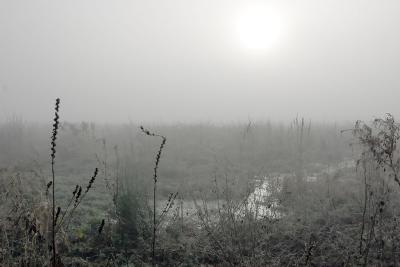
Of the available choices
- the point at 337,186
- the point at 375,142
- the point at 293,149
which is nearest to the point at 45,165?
the point at 293,149

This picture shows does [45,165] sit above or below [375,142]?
below

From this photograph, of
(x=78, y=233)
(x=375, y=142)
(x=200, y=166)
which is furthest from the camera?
(x=200, y=166)

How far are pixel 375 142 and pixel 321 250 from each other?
2139 millimetres

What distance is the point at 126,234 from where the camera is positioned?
557 cm

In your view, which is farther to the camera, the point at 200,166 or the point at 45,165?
the point at 45,165

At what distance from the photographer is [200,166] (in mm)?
12359

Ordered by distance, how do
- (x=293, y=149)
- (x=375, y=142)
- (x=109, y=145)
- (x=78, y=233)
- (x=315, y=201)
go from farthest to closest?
(x=109, y=145) < (x=293, y=149) < (x=315, y=201) < (x=78, y=233) < (x=375, y=142)

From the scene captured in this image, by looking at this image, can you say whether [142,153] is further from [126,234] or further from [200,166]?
[126,234]

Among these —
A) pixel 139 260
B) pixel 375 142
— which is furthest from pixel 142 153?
pixel 375 142

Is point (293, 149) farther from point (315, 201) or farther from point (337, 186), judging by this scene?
point (315, 201)

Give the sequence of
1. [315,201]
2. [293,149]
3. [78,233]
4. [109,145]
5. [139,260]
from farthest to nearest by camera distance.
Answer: [109,145] → [293,149] → [315,201] → [78,233] → [139,260]

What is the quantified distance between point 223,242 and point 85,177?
738 cm

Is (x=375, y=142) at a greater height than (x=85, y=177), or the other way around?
(x=375, y=142)

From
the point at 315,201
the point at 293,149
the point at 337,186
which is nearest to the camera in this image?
the point at 315,201
